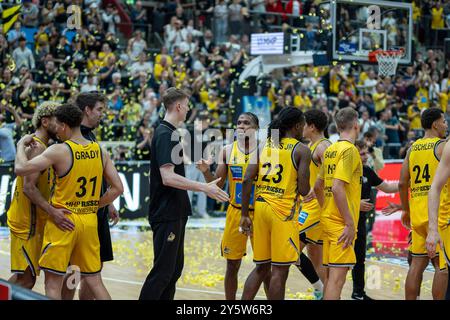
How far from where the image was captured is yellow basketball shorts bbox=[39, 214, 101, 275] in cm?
654

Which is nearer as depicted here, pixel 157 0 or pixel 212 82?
pixel 212 82

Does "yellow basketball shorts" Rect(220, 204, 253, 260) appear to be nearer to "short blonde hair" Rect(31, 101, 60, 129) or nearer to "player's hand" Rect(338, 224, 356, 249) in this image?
"player's hand" Rect(338, 224, 356, 249)

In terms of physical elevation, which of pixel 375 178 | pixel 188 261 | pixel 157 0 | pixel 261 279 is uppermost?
pixel 157 0

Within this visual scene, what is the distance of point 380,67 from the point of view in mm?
16797

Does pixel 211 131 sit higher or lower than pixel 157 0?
lower

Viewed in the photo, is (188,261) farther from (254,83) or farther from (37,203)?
(254,83)

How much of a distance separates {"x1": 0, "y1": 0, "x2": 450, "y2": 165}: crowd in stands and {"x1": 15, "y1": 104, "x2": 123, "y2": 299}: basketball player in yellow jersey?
897 cm

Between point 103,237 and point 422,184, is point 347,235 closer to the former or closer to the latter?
point 422,184

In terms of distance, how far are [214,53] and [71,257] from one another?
51.2 feet

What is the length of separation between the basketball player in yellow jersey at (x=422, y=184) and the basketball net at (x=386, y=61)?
9.03 meters

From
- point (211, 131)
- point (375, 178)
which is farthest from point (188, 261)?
point (211, 131)

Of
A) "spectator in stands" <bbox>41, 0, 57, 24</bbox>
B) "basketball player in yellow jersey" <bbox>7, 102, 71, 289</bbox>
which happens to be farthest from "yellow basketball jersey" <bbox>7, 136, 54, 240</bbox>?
"spectator in stands" <bbox>41, 0, 57, 24</bbox>

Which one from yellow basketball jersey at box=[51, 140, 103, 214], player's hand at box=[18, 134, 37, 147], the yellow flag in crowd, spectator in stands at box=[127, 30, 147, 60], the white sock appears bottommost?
the white sock

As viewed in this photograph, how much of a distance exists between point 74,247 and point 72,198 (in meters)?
0.39
